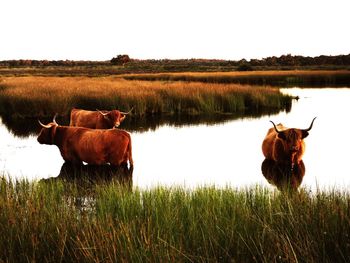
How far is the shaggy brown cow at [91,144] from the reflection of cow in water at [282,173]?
278cm

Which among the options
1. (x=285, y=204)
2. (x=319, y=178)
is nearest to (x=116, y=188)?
(x=285, y=204)

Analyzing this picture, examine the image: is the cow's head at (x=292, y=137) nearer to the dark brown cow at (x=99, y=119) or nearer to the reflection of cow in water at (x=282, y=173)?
the reflection of cow in water at (x=282, y=173)

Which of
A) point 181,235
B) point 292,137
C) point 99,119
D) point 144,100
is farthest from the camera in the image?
point 144,100

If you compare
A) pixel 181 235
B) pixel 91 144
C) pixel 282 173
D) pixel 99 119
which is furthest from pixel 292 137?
pixel 181 235

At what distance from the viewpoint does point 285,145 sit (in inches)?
368

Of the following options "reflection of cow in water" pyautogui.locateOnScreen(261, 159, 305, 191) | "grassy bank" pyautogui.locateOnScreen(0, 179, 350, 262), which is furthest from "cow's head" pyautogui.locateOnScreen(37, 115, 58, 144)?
"grassy bank" pyautogui.locateOnScreen(0, 179, 350, 262)

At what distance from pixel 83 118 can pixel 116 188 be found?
254 inches

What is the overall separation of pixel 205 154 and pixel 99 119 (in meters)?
2.77

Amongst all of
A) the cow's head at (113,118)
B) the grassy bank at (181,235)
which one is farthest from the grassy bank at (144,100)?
the grassy bank at (181,235)

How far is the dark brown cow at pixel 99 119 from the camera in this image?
11844 mm

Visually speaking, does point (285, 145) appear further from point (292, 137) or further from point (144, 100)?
point (144, 100)

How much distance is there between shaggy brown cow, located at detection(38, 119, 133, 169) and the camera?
926 centimetres

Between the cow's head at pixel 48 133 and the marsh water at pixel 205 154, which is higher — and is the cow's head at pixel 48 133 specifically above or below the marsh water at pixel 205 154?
above

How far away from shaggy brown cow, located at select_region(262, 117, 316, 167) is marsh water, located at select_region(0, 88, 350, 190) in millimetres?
415
